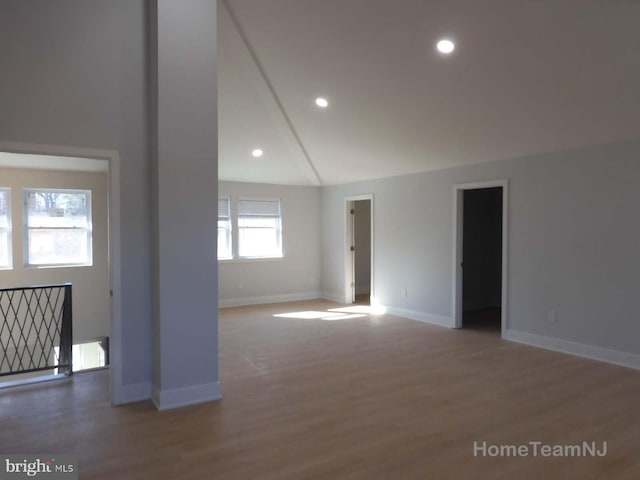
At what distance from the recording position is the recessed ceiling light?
387 cm

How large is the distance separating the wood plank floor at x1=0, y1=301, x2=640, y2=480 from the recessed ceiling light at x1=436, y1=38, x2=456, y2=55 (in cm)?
305

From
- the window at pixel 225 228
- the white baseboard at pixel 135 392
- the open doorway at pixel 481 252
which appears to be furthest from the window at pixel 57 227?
the open doorway at pixel 481 252

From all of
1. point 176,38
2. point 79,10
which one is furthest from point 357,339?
point 79,10

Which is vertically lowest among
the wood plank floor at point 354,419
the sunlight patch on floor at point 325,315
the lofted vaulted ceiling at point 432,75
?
the wood plank floor at point 354,419

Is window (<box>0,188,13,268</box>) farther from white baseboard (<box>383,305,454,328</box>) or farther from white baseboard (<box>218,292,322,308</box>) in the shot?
white baseboard (<box>383,305,454,328</box>)

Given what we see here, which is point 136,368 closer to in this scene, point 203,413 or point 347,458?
point 203,413

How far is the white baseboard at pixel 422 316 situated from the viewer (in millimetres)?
6073

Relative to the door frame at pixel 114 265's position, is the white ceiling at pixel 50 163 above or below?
above

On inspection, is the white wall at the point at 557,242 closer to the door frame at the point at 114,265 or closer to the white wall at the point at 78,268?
the door frame at the point at 114,265

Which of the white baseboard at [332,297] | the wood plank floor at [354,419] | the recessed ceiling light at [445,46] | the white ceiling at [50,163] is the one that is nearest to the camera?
the wood plank floor at [354,419]

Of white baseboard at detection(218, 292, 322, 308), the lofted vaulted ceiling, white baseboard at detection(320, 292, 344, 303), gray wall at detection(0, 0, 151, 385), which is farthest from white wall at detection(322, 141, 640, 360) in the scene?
gray wall at detection(0, 0, 151, 385)

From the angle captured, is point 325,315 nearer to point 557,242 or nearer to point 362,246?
point 362,246

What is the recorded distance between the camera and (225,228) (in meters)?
7.78

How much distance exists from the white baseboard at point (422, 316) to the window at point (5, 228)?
19.6ft
